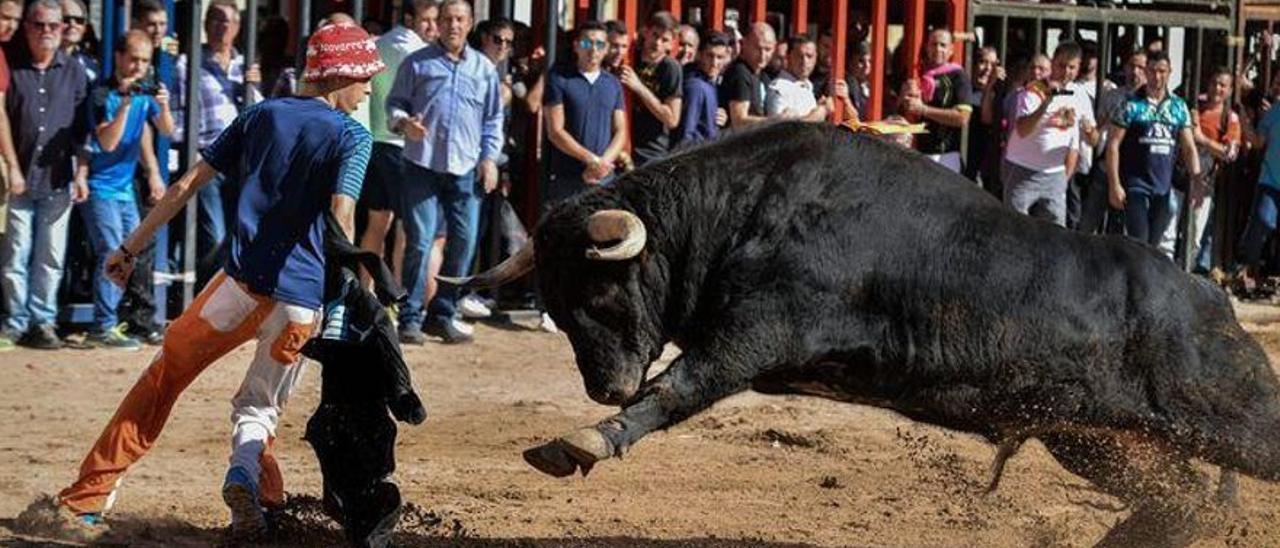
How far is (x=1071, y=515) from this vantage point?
8.94 m

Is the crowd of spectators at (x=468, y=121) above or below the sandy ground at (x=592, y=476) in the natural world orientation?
above

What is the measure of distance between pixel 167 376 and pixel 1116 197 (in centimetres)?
958

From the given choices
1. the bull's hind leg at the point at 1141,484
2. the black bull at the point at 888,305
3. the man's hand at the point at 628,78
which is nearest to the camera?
the black bull at the point at 888,305

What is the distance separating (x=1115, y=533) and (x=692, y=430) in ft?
9.39

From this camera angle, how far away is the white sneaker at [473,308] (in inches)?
529

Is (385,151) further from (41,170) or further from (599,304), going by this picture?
(599,304)

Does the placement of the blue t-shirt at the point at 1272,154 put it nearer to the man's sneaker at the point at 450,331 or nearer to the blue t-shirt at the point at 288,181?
the man's sneaker at the point at 450,331

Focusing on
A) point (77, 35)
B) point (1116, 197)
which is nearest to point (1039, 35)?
point (1116, 197)

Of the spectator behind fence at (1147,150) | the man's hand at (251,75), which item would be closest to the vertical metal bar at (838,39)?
the spectator behind fence at (1147,150)

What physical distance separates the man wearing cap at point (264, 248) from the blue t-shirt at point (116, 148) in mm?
4192

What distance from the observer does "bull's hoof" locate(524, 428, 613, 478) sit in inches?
265

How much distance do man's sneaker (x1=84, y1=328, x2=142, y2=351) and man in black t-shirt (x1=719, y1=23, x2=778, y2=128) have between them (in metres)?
3.80

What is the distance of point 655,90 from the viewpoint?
1335 centimetres

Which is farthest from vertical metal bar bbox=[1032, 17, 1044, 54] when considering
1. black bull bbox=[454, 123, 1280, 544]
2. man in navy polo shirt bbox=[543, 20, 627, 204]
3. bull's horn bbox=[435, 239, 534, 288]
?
bull's horn bbox=[435, 239, 534, 288]
